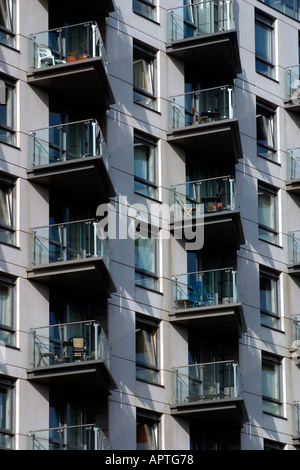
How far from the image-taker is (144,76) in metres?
50.5

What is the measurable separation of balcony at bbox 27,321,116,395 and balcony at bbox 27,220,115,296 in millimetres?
1357

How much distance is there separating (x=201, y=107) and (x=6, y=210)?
7586 mm

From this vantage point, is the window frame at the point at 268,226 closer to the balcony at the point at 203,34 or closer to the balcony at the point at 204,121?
the balcony at the point at 204,121

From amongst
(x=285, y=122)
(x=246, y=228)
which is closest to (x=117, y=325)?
(x=246, y=228)

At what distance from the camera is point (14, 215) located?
45.5 meters

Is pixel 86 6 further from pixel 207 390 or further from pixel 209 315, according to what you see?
pixel 207 390

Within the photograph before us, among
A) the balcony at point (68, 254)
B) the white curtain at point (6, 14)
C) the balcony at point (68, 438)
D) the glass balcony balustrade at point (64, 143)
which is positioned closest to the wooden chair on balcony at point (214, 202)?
→ the glass balcony balustrade at point (64, 143)

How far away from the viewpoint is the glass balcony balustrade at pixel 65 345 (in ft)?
146

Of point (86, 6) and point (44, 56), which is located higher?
point (86, 6)

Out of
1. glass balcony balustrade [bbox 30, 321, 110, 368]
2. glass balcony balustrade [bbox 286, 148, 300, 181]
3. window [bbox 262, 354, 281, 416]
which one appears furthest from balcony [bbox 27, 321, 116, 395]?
glass balcony balustrade [bbox 286, 148, 300, 181]

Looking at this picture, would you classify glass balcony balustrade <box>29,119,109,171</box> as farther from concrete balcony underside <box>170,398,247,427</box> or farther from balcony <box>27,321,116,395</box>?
concrete balcony underside <box>170,398,247,427</box>

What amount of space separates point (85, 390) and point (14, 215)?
4.61 meters

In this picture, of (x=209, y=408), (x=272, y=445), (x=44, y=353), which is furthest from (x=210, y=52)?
(x=44, y=353)
